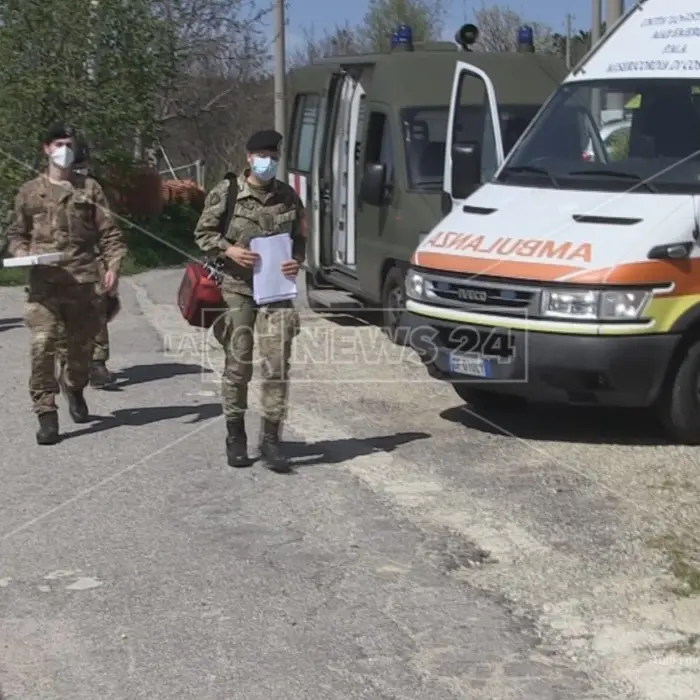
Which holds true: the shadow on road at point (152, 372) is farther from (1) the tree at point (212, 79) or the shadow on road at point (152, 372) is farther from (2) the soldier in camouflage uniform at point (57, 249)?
(1) the tree at point (212, 79)

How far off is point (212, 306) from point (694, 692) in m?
3.84

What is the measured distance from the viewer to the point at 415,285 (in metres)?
8.27

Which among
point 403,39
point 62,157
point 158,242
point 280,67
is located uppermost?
point 280,67

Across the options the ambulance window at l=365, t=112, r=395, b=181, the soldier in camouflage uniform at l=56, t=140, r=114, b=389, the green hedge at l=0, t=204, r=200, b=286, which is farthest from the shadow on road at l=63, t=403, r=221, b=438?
the green hedge at l=0, t=204, r=200, b=286

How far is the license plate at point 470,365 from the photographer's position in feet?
25.6

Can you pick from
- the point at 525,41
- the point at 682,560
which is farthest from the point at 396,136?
the point at 682,560

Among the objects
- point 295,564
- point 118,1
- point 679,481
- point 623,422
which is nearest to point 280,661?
point 295,564

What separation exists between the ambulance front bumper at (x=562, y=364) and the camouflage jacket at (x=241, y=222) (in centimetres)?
131

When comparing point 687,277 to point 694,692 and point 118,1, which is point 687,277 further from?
point 118,1

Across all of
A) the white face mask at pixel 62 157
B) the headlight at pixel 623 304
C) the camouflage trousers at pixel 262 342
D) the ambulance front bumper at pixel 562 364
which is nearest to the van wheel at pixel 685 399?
the ambulance front bumper at pixel 562 364

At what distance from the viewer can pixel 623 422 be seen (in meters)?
8.59

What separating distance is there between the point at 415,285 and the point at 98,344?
2819 mm

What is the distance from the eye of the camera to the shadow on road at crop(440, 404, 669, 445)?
26.8ft

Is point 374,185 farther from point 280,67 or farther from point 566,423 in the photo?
point 280,67
